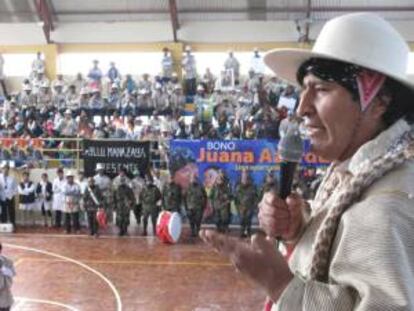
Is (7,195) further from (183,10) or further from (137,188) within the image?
(183,10)

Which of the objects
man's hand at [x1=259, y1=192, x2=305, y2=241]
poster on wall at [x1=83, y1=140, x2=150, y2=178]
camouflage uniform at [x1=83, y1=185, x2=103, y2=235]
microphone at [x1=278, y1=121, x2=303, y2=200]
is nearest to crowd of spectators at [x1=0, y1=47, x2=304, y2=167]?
poster on wall at [x1=83, y1=140, x2=150, y2=178]

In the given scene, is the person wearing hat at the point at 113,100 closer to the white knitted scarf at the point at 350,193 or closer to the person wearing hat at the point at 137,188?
the person wearing hat at the point at 137,188

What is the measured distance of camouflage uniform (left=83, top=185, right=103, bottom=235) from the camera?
14055 millimetres

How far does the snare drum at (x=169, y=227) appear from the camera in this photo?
1264 centimetres

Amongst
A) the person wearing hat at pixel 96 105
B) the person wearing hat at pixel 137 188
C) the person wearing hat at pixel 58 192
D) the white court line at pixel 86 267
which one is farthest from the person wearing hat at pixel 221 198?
the person wearing hat at pixel 96 105

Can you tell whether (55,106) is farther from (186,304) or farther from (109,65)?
(186,304)

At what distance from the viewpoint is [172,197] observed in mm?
14055

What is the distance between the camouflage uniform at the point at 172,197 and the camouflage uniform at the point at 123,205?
882 millimetres

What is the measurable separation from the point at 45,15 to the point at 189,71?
624 centimetres

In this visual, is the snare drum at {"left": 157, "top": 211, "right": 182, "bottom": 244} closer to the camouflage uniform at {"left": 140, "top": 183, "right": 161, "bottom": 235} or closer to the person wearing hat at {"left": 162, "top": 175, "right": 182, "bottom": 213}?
the person wearing hat at {"left": 162, "top": 175, "right": 182, "bottom": 213}

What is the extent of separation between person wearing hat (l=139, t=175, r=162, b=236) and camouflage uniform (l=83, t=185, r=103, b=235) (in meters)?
1.02

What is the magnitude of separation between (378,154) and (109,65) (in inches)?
863

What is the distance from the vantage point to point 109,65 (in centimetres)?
2266

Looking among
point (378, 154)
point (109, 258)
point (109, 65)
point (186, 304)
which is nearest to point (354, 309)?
point (378, 154)
